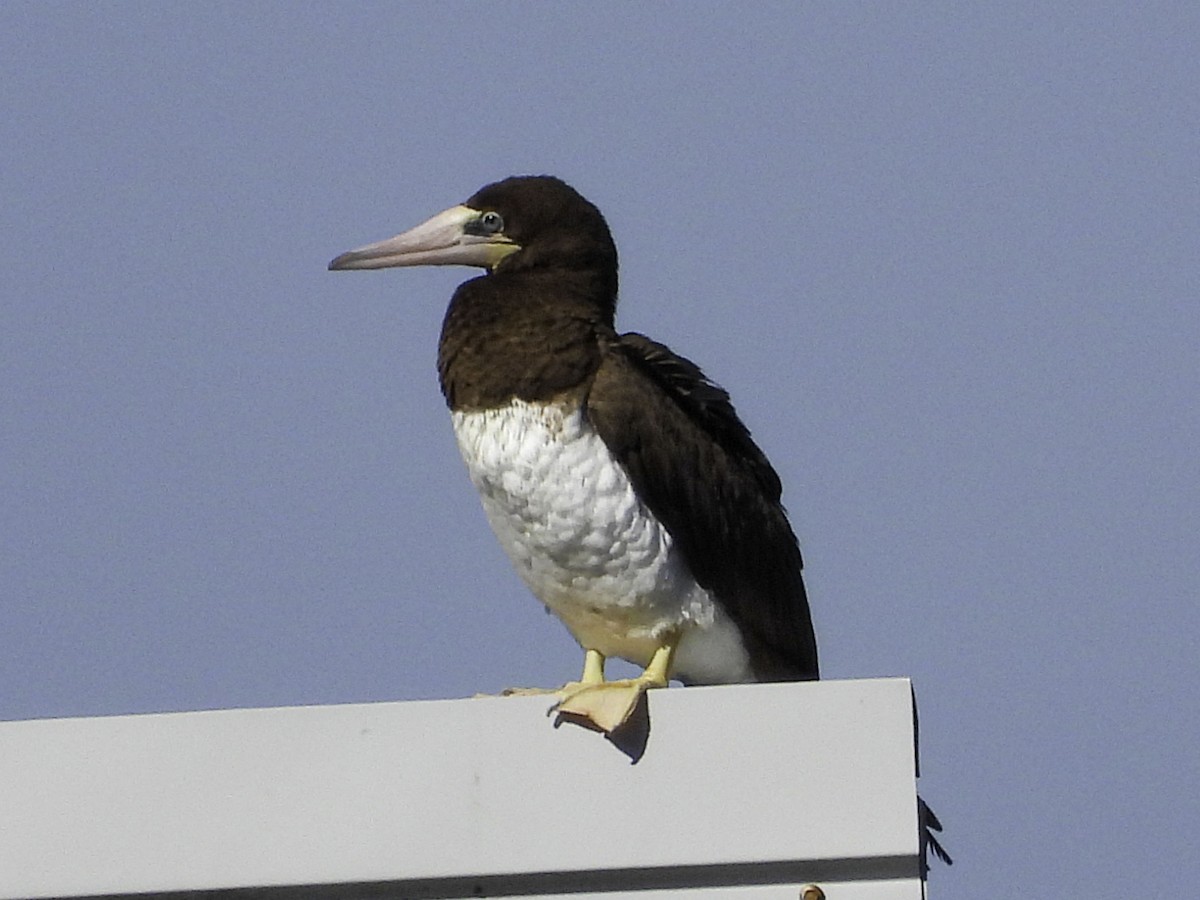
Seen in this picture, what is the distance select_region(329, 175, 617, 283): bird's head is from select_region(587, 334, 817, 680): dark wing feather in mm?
301

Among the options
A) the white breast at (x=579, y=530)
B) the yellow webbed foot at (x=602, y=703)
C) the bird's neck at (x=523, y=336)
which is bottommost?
the yellow webbed foot at (x=602, y=703)

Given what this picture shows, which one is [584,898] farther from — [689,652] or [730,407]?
[730,407]

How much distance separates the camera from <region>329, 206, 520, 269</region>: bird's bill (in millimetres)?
6625

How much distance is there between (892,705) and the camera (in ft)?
15.2

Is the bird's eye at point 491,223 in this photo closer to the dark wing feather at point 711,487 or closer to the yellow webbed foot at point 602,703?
the dark wing feather at point 711,487

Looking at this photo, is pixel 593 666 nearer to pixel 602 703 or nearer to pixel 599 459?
pixel 599 459

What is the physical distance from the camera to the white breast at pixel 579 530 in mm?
6078

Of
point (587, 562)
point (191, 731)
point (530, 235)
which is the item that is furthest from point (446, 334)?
point (191, 731)

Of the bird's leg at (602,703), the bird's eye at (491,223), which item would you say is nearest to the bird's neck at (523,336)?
the bird's eye at (491,223)

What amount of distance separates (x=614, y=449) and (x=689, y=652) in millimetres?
628

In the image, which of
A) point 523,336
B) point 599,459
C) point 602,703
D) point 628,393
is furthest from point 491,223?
point 602,703

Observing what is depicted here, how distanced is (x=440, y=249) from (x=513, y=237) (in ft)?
0.66

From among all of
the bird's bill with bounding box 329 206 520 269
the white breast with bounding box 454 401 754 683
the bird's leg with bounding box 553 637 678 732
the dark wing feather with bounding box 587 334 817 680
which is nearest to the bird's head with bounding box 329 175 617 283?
the bird's bill with bounding box 329 206 520 269

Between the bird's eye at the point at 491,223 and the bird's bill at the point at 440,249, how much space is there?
14 millimetres
